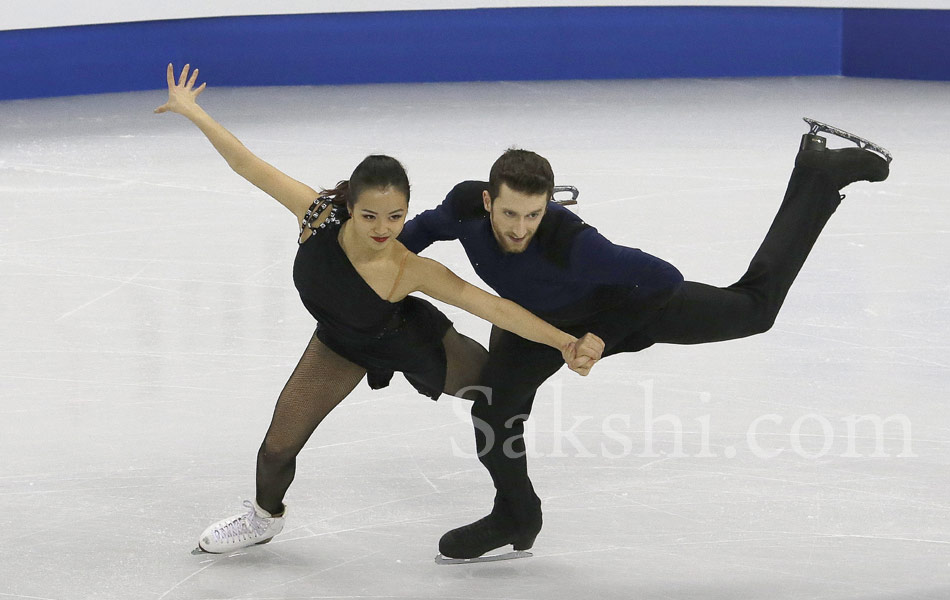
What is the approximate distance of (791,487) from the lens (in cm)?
297

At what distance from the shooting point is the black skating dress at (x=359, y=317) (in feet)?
8.16

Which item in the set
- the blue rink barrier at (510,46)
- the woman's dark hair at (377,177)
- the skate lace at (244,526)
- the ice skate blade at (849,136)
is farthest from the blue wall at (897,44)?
the skate lace at (244,526)

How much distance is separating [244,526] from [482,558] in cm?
53

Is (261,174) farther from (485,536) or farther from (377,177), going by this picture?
(485,536)

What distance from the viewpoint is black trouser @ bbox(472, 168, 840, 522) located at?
2574 mm

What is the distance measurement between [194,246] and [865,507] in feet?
10.0

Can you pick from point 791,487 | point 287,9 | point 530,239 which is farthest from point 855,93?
point 530,239

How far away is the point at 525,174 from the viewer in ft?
7.75

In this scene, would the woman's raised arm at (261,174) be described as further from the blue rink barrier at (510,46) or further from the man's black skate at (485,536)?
the blue rink barrier at (510,46)

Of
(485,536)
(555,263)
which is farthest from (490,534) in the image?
(555,263)

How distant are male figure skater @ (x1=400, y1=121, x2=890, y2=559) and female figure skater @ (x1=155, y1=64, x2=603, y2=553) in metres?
0.10

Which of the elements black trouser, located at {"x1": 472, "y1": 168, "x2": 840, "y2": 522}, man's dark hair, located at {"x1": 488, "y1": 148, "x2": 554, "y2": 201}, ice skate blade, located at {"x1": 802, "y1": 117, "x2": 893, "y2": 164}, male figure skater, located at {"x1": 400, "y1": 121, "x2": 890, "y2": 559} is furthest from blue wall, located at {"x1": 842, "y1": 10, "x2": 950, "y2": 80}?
man's dark hair, located at {"x1": 488, "y1": 148, "x2": 554, "y2": 201}

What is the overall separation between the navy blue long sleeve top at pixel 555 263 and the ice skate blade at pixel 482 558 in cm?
52

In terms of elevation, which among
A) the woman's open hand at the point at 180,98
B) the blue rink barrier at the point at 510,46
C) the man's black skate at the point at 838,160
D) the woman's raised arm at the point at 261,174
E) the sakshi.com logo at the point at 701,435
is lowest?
the sakshi.com logo at the point at 701,435
